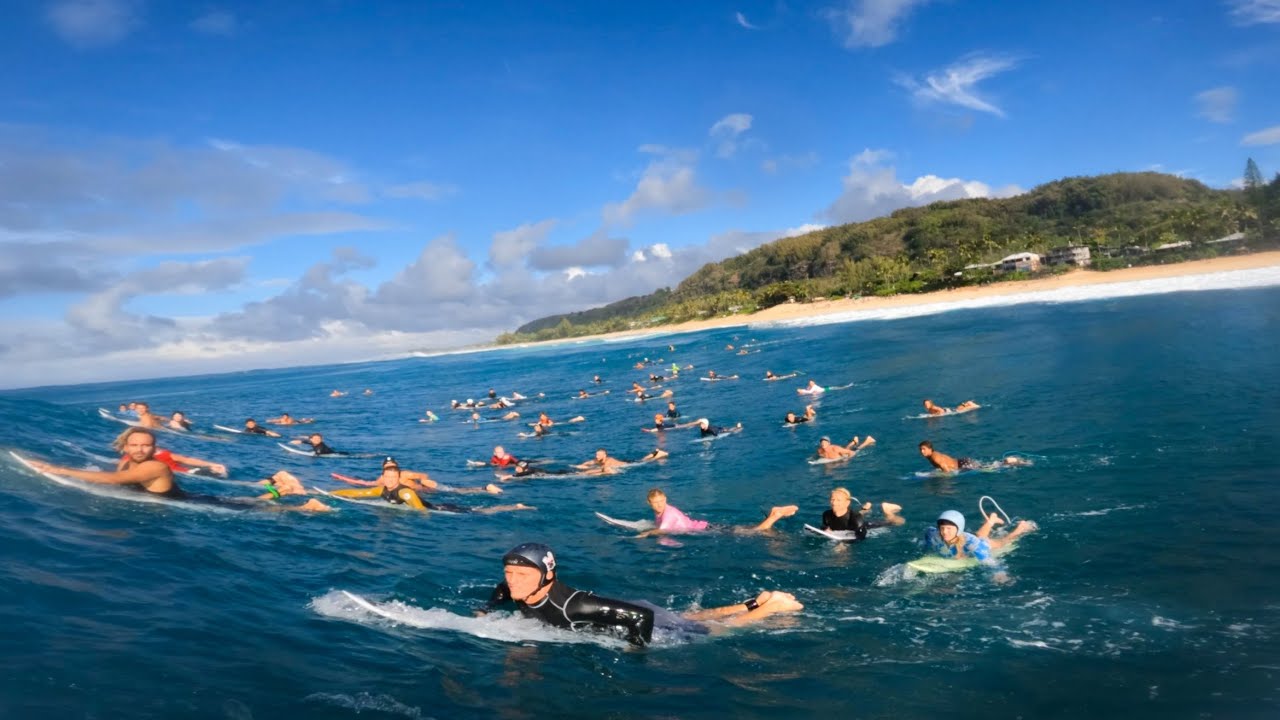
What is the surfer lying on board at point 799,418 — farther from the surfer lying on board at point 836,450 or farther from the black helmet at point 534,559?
the black helmet at point 534,559

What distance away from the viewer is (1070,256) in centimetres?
10800

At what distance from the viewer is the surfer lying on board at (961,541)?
366 inches

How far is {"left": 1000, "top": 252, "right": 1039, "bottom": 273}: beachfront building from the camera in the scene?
10119 centimetres

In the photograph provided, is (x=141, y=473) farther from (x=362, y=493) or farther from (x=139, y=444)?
(x=362, y=493)

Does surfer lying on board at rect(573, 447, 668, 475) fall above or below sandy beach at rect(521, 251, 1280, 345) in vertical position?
below

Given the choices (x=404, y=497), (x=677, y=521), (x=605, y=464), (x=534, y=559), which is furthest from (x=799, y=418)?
(x=534, y=559)

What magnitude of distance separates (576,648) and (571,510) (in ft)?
28.4

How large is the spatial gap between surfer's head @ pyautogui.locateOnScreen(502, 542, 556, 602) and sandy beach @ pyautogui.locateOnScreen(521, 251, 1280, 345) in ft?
277

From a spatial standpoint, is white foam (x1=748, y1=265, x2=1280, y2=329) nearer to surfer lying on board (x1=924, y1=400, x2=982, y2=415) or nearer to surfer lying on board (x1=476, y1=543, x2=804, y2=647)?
surfer lying on board (x1=924, y1=400, x2=982, y2=415)

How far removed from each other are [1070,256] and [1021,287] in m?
27.7

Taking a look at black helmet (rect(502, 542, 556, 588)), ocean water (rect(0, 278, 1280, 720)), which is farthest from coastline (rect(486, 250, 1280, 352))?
black helmet (rect(502, 542, 556, 588))

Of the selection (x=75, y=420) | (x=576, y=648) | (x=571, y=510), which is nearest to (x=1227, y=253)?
(x=571, y=510)

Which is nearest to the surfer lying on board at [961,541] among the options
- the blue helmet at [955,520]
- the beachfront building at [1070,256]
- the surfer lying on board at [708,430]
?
the blue helmet at [955,520]

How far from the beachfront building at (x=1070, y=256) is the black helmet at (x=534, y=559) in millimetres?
113745
